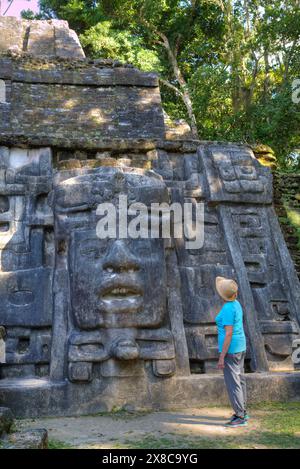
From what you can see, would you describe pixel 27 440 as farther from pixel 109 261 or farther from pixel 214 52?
pixel 214 52

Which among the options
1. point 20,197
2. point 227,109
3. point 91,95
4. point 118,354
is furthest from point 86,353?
point 227,109

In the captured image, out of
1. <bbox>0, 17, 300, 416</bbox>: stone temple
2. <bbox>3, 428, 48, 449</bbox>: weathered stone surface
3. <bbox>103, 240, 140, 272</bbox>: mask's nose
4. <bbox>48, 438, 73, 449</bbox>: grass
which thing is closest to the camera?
<bbox>3, 428, 48, 449</bbox>: weathered stone surface

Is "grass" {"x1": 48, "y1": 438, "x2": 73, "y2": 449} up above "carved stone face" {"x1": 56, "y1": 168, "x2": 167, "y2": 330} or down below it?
below

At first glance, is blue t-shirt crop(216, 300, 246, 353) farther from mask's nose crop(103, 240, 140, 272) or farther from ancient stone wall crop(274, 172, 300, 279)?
ancient stone wall crop(274, 172, 300, 279)

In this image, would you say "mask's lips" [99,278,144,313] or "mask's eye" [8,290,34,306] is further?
"mask's eye" [8,290,34,306]

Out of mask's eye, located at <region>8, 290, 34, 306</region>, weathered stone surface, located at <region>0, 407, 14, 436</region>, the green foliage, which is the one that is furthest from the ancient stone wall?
the green foliage

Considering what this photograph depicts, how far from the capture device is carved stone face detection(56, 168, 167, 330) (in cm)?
439

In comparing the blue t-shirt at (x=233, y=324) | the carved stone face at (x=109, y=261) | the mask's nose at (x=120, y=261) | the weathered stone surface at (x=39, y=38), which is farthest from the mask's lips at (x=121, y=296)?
the weathered stone surface at (x=39, y=38)

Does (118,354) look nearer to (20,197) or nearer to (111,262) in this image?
(111,262)

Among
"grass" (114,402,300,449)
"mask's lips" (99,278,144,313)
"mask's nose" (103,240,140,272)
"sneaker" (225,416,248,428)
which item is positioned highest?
"mask's nose" (103,240,140,272)

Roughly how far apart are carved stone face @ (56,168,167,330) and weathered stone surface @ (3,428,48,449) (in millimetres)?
1343

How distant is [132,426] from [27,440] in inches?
42.7

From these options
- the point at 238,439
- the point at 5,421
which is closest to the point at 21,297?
the point at 5,421
